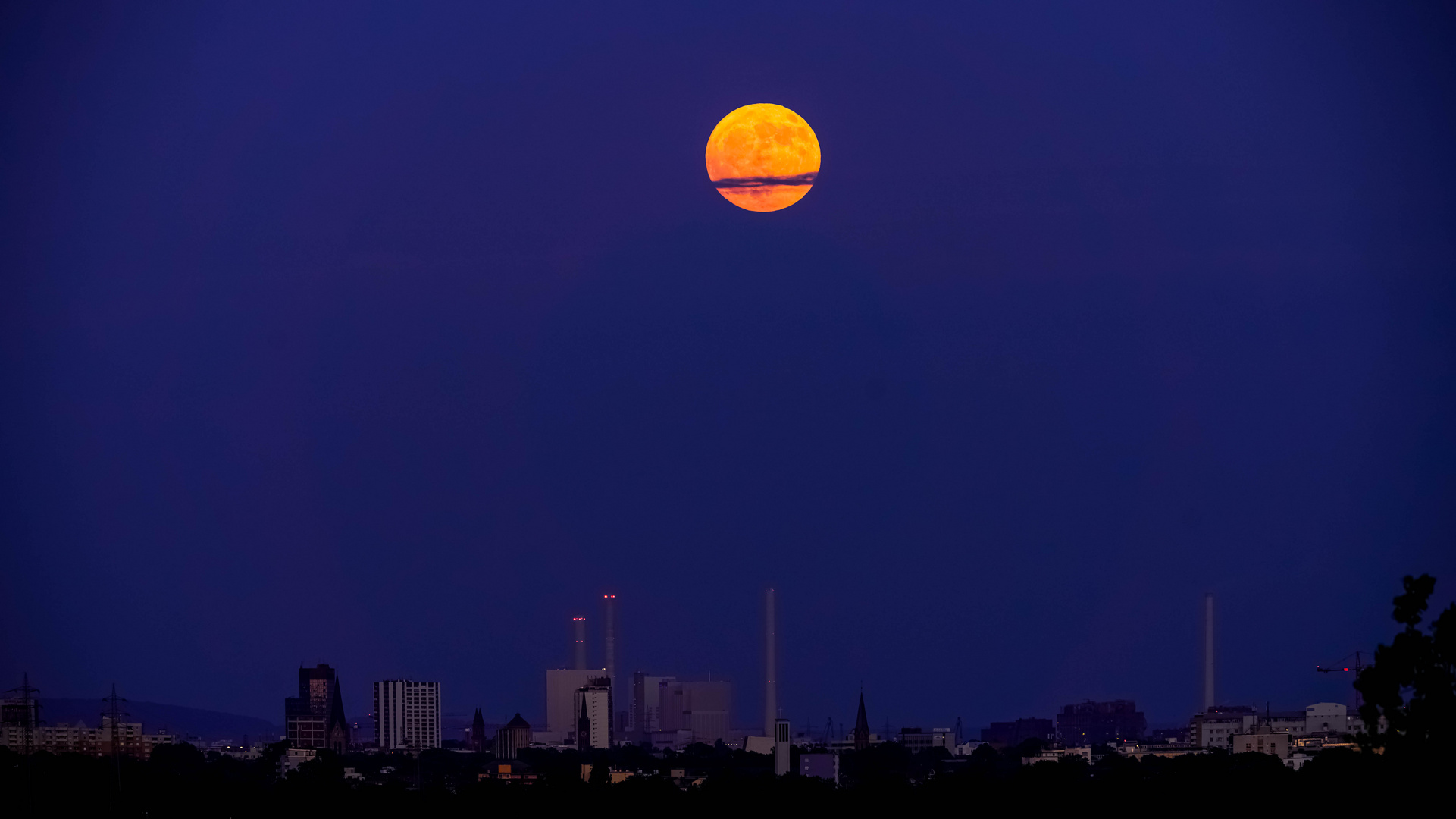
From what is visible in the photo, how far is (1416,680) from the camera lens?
26.4 metres

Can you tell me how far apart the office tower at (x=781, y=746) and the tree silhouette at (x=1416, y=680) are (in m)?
105

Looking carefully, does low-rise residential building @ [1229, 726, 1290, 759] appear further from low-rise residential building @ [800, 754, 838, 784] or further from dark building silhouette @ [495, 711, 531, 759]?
dark building silhouette @ [495, 711, 531, 759]

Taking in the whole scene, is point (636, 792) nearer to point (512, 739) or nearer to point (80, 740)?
point (80, 740)

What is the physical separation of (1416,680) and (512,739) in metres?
165

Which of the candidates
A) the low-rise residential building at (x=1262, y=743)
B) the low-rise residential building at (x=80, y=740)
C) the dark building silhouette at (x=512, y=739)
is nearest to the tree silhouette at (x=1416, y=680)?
the low-rise residential building at (x=80, y=740)

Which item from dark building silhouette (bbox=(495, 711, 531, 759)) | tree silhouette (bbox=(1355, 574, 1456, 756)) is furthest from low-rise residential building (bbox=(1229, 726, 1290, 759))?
tree silhouette (bbox=(1355, 574, 1456, 756))

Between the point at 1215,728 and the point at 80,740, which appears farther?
the point at 1215,728

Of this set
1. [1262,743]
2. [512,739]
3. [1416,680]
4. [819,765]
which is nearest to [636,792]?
[819,765]

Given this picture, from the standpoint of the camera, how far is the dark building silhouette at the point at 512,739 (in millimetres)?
185125

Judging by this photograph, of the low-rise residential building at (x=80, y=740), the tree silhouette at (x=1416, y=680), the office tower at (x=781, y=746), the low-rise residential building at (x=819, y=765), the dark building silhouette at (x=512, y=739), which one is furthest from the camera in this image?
the dark building silhouette at (x=512, y=739)

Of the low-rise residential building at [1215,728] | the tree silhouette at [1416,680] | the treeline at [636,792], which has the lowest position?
the low-rise residential building at [1215,728]

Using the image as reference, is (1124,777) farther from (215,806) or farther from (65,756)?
(65,756)

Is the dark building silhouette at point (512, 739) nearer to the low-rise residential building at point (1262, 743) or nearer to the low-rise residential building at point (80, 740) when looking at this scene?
the low-rise residential building at point (80, 740)

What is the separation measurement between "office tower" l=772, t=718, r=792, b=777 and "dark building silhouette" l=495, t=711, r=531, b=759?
55.1 metres
